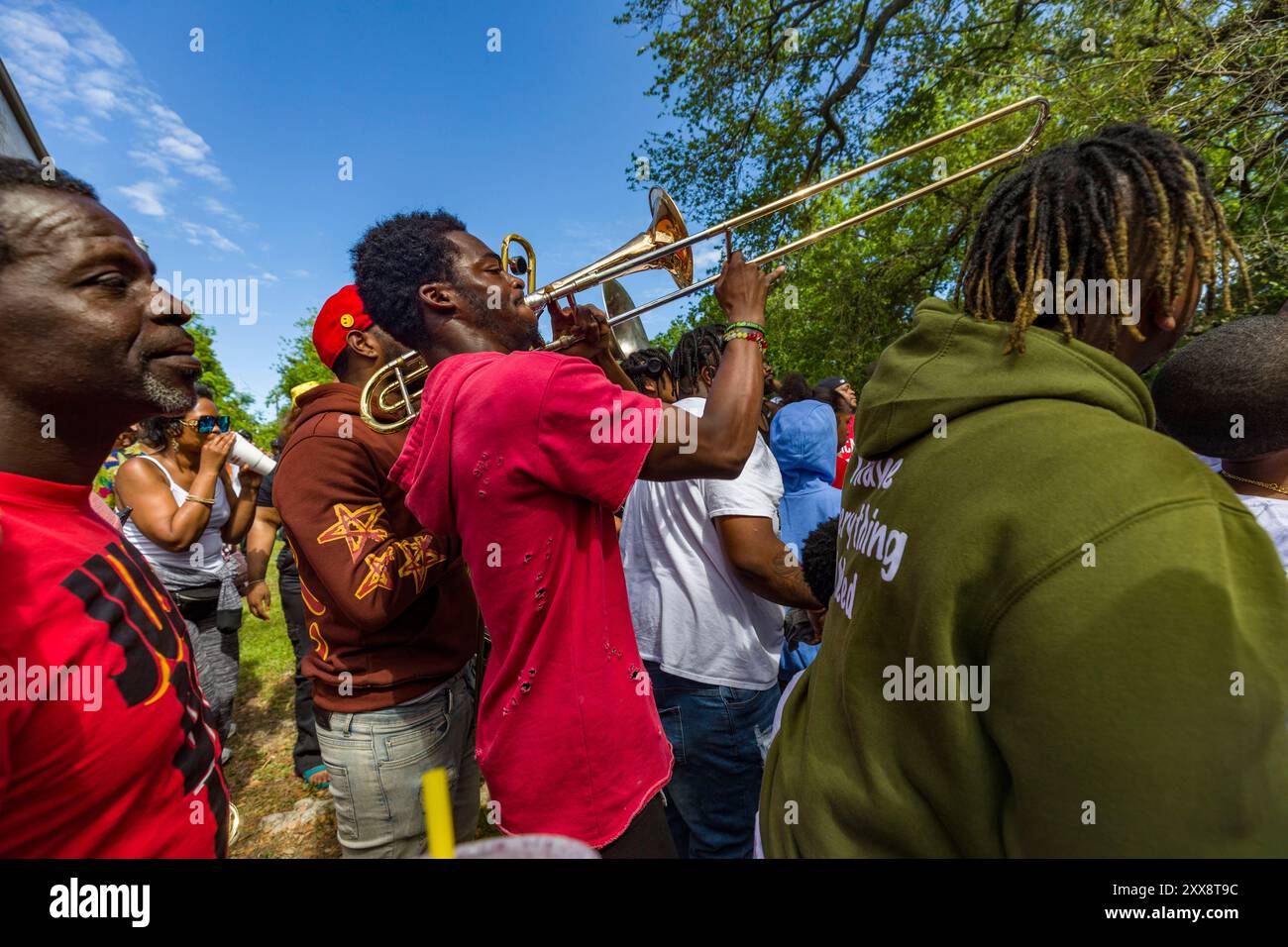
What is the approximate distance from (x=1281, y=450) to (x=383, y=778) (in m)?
3.43

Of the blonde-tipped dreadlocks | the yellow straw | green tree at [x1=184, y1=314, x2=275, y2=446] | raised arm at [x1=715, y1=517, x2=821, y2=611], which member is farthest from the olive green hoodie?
green tree at [x1=184, y1=314, x2=275, y2=446]

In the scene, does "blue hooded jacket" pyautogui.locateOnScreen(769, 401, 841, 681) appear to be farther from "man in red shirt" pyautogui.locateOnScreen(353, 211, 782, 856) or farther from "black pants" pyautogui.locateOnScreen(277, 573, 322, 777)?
"black pants" pyautogui.locateOnScreen(277, 573, 322, 777)

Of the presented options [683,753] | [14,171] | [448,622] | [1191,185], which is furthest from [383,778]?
[1191,185]

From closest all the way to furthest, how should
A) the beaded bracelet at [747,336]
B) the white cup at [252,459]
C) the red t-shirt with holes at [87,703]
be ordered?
the red t-shirt with holes at [87,703]
the beaded bracelet at [747,336]
the white cup at [252,459]

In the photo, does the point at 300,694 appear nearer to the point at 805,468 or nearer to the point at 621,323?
the point at 621,323

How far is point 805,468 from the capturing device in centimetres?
348

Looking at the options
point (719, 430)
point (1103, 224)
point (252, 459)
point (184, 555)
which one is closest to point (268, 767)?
point (184, 555)

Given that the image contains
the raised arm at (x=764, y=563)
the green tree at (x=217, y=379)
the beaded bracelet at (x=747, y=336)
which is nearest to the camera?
the beaded bracelet at (x=747, y=336)

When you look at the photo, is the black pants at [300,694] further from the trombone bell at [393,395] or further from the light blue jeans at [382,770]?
the trombone bell at [393,395]

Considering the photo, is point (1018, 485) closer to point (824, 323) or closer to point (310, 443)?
point (310, 443)

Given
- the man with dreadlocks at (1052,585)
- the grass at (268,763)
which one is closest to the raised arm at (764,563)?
the man with dreadlocks at (1052,585)

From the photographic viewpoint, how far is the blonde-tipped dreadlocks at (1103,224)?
1073 mm

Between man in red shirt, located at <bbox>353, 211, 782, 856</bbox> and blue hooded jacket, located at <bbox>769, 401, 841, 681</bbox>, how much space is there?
181 cm

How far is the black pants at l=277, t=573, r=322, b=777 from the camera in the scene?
4.59 meters
